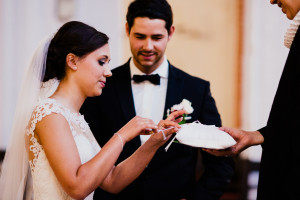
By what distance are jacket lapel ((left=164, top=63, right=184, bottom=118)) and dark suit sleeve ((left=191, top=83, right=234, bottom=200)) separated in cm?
17

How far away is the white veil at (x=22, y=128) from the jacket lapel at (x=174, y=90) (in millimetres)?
822

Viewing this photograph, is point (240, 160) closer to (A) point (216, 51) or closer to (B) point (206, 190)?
(A) point (216, 51)

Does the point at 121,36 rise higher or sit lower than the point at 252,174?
higher

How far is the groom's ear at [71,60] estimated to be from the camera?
1.95 meters

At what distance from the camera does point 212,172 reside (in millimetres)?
2426

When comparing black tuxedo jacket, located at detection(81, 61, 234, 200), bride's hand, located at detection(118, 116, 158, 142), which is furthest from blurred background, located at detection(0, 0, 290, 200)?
bride's hand, located at detection(118, 116, 158, 142)

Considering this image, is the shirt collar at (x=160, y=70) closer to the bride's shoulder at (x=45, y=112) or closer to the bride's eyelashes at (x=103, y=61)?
Answer: the bride's eyelashes at (x=103, y=61)

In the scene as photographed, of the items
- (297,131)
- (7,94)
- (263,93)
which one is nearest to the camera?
(297,131)

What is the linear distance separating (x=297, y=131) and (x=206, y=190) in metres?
1.13

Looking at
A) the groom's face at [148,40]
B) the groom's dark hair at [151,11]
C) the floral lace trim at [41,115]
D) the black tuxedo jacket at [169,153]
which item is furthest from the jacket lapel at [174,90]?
the floral lace trim at [41,115]

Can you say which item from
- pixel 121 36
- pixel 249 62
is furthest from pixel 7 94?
pixel 249 62

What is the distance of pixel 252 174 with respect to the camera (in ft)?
16.7

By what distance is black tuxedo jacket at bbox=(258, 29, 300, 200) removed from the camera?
1.37m

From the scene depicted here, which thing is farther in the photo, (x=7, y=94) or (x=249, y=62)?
(x=249, y=62)
